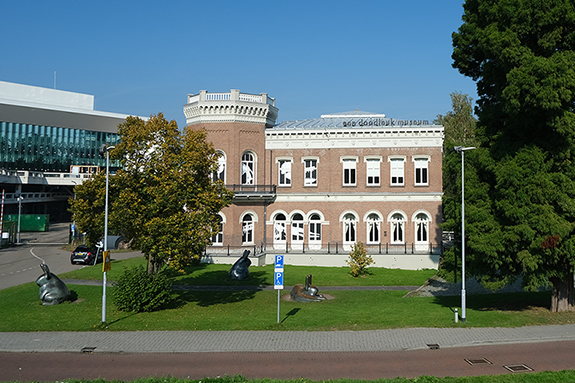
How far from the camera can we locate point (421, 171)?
40438mm

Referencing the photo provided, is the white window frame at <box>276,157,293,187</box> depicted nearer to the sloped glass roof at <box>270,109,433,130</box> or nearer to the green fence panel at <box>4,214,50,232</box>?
the sloped glass roof at <box>270,109,433,130</box>

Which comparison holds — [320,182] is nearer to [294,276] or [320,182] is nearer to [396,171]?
[396,171]

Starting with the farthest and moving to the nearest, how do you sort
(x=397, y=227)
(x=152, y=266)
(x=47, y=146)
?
(x=47, y=146)
(x=397, y=227)
(x=152, y=266)

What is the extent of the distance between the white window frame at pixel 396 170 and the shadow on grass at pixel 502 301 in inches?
598

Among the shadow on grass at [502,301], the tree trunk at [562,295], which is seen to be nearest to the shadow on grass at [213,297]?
the shadow on grass at [502,301]

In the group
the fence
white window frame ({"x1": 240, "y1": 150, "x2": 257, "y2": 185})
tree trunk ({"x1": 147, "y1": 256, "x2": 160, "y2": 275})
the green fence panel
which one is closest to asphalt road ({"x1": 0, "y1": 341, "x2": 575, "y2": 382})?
tree trunk ({"x1": 147, "y1": 256, "x2": 160, "y2": 275})

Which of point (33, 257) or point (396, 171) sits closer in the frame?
point (396, 171)

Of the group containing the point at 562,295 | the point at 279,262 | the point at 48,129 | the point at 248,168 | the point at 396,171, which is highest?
the point at 48,129

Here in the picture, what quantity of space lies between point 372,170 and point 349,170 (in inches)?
74.0

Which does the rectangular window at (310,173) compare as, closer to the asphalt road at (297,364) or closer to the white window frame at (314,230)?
the white window frame at (314,230)

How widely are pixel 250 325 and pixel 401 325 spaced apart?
20.0 feet

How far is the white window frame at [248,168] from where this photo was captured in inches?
1625

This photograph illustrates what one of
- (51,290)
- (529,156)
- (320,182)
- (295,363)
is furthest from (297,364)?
(320,182)

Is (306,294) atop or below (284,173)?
below
